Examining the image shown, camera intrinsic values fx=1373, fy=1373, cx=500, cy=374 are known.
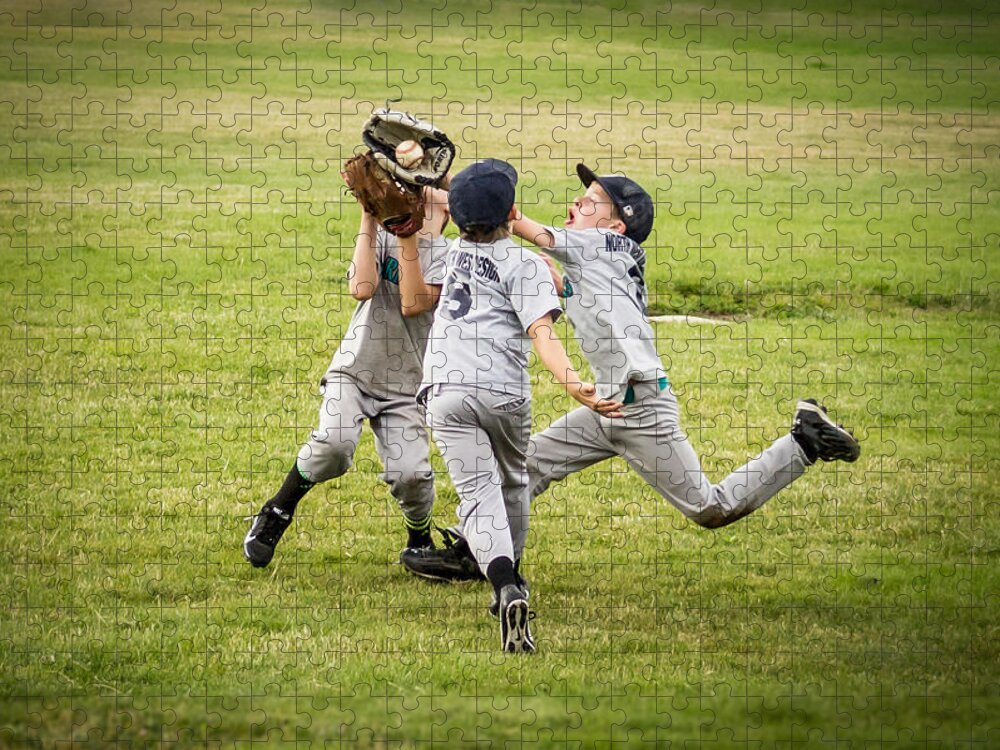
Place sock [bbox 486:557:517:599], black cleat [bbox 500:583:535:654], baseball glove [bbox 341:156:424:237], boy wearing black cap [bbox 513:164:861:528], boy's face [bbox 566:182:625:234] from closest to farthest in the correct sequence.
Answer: black cleat [bbox 500:583:535:654]
sock [bbox 486:557:517:599]
baseball glove [bbox 341:156:424:237]
boy wearing black cap [bbox 513:164:861:528]
boy's face [bbox 566:182:625:234]

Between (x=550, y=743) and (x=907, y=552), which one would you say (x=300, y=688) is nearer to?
(x=550, y=743)

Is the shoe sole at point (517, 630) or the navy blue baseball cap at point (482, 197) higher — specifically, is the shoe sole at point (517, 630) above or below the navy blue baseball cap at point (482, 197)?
below

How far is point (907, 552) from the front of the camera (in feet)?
29.3

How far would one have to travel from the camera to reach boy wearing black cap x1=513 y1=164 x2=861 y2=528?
745 cm

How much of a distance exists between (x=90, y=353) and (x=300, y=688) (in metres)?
7.91

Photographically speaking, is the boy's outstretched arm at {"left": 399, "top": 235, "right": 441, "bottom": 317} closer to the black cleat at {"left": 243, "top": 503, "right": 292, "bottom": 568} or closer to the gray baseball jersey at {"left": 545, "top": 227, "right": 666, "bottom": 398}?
the gray baseball jersey at {"left": 545, "top": 227, "right": 666, "bottom": 398}

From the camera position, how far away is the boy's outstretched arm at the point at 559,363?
6785 mm

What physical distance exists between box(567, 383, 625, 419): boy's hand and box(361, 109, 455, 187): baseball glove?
4.65ft

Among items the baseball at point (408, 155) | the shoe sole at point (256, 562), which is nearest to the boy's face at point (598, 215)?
the baseball at point (408, 155)

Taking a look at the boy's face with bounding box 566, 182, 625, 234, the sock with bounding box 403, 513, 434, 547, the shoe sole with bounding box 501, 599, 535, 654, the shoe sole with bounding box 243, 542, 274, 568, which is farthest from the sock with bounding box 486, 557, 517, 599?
the boy's face with bounding box 566, 182, 625, 234

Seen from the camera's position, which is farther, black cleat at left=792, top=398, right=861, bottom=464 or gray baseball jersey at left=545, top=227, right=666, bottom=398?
black cleat at left=792, top=398, right=861, bottom=464

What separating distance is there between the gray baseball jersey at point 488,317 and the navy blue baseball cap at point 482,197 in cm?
15

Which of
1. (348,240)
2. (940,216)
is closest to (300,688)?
(348,240)

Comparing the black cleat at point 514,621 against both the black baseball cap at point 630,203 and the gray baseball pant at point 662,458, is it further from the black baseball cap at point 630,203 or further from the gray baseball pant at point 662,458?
the black baseball cap at point 630,203
